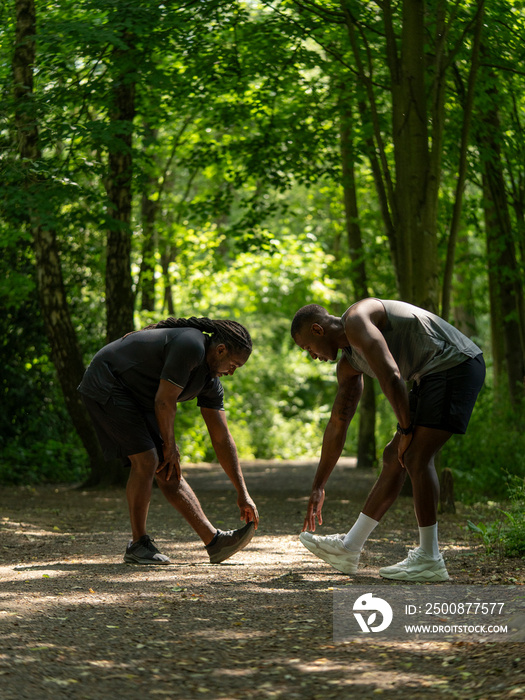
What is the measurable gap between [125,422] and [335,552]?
1.56m

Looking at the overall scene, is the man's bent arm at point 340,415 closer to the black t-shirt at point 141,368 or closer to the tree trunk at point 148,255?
the black t-shirt at point 141,368

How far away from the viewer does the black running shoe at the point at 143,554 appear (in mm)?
5508

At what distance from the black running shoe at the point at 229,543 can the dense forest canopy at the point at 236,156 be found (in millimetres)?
4092

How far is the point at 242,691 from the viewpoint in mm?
2939

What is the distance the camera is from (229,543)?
540 cm

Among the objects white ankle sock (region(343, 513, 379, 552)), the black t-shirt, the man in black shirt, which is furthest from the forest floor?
the black t-shirt

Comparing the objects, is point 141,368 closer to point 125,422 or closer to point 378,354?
point 125,422

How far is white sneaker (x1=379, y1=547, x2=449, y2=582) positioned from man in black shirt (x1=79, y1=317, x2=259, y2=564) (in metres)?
1.01

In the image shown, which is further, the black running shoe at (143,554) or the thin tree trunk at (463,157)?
the thin tree trunk at (463,157)

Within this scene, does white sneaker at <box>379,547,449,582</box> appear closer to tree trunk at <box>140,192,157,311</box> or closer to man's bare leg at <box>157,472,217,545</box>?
man's bare leg at <box>157,472,217,545</box>

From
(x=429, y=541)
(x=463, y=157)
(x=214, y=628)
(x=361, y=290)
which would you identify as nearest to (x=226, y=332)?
(x=429, y=541)
